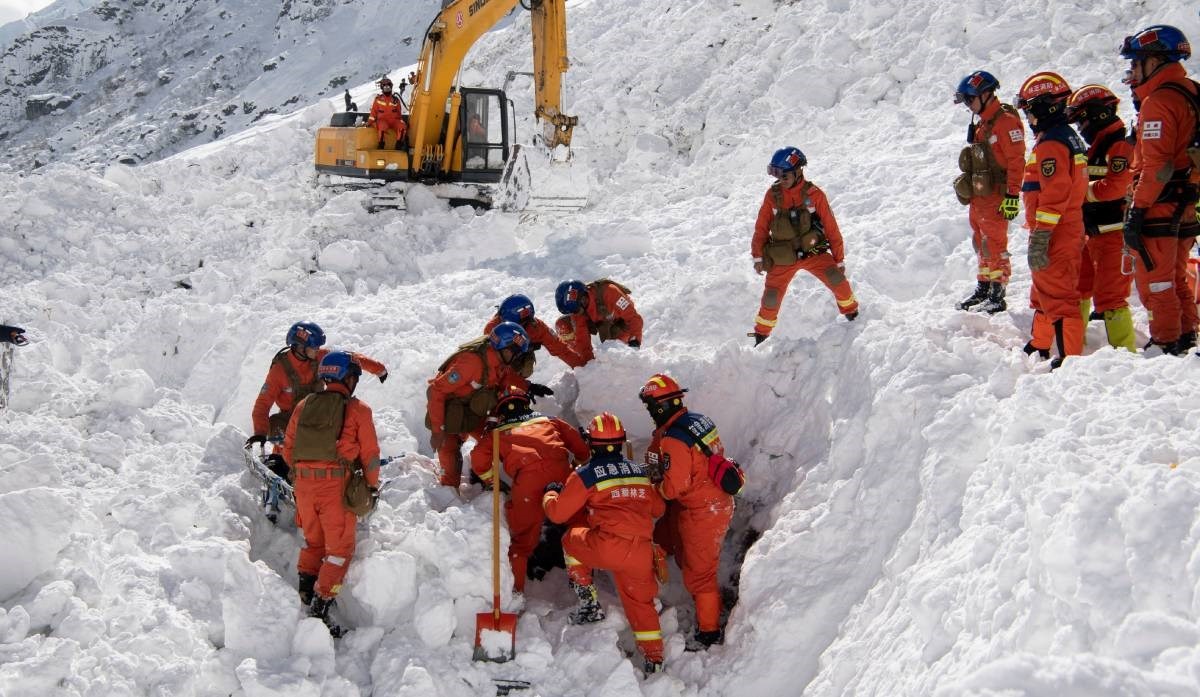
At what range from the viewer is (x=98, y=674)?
12.4 feet

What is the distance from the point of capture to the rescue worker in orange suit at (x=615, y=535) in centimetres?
479

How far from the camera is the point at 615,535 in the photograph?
4809mm

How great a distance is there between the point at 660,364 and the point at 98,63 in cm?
4238

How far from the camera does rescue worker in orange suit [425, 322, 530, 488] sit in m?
5.70

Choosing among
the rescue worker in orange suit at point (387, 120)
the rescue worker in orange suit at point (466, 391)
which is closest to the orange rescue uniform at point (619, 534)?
the rescue worker in orange suit at point (466, 391)

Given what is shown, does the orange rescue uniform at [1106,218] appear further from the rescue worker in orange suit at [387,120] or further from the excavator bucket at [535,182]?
the rescue worker in orange suit at [387,120]

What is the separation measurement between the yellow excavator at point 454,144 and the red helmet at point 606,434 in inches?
281

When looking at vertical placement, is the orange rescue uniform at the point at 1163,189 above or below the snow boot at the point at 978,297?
above

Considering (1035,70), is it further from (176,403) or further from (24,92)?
(24,92)

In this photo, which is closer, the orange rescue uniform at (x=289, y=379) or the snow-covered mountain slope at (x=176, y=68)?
the orange rescue uniform at (x=289, y=379)

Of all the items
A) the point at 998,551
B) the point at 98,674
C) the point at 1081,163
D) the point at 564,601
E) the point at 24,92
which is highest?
the point at 24,92

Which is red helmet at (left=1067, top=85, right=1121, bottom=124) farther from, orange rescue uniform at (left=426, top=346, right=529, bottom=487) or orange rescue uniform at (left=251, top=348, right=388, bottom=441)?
orange rescue uniform at (left=251, top=348, right=388, bottom=441)

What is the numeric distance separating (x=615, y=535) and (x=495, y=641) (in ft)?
2.88

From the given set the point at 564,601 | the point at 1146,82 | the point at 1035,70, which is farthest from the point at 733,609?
the point at 1035,70
